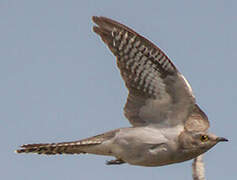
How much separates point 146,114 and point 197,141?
3.58 feet

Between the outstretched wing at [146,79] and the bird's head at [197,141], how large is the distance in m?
0.38

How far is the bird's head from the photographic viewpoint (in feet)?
38.6

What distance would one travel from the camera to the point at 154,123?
1217 cm

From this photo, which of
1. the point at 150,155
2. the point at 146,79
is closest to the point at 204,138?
the point at 150,155

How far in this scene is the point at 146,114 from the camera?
39.9 ft

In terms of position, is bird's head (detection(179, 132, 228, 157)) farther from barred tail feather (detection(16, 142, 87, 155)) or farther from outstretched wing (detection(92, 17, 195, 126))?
barred tail feather (detection(16, 142, 87, 155))

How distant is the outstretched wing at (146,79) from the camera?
11266 mm

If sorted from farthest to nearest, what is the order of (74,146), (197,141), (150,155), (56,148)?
(56,148) < (74,146) < (197,141) < (150,155)

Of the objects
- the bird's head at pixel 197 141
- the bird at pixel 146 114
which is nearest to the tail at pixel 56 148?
the bird at pixel 146 114

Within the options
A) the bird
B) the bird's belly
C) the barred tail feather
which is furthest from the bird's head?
the barred tail feather

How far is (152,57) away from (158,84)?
63cm

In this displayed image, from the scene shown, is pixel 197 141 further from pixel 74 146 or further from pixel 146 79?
pixel 74 146

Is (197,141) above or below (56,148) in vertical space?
below

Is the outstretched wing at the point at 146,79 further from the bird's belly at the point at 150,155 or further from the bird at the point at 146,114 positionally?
the bird's belly at the point at 150,155
